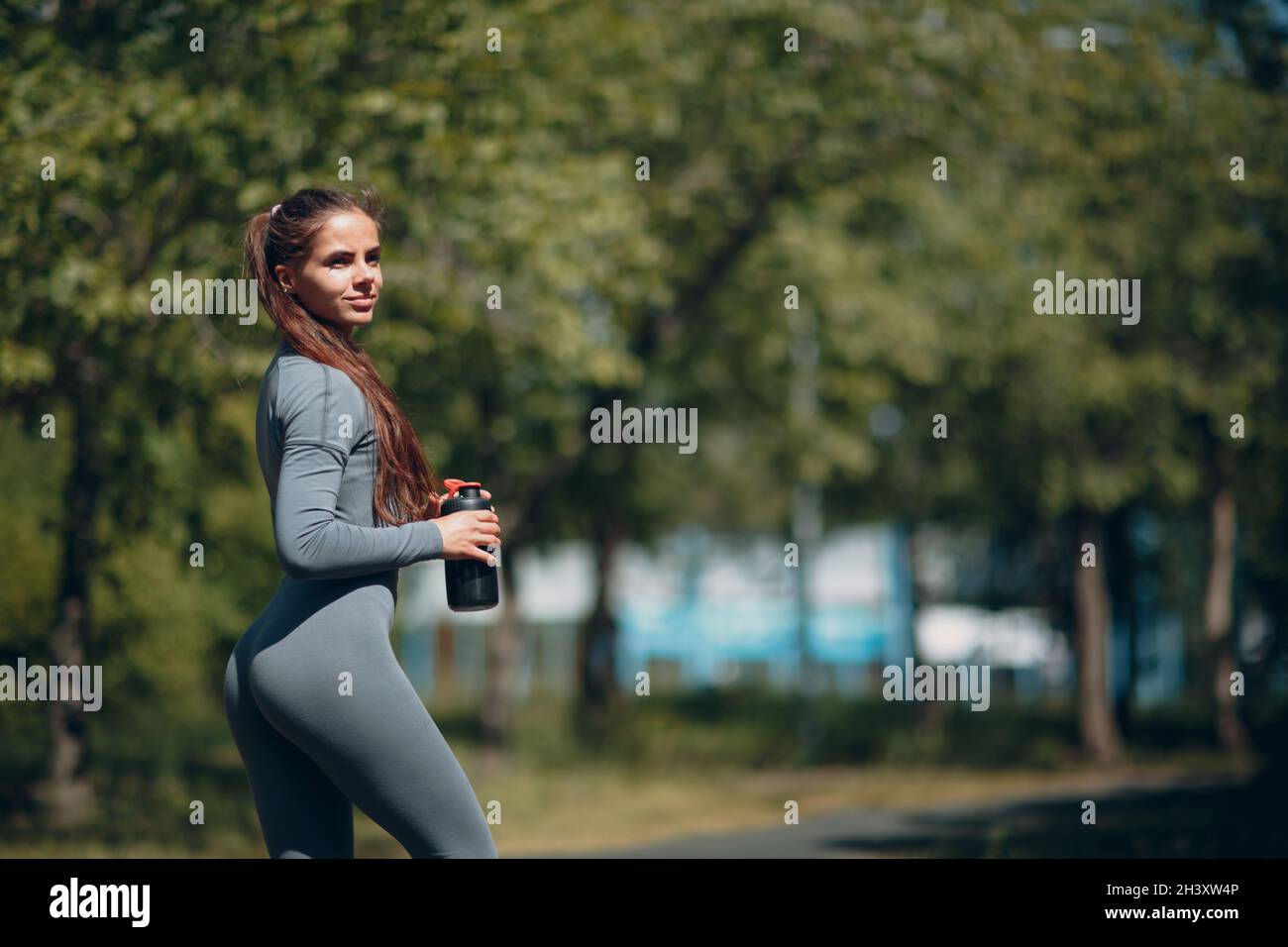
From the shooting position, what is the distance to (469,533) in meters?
3.13

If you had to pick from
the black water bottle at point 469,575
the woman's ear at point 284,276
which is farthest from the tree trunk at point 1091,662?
the woman's ear at point 284,276

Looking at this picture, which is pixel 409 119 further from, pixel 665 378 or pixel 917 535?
pixel 917 535

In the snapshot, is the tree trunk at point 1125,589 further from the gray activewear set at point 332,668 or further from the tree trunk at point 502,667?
the gray activewear set at point 332,668

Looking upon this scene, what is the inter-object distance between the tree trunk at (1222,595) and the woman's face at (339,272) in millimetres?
16804

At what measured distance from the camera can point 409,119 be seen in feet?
29.8

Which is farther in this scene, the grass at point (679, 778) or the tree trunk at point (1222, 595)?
the tree trunk at point (1222, 595)

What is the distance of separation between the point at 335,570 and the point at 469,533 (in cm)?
31

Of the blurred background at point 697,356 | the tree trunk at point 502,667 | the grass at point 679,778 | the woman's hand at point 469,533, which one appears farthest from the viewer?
the tree trunk at point 502,667

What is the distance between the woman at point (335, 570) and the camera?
2.93 meters

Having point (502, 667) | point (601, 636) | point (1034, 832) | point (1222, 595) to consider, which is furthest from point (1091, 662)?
point (1034, 832)

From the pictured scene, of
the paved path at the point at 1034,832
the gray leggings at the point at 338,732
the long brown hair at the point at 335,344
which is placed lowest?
the paved path at the point at 1034,832

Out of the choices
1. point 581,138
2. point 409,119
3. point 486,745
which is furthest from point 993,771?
point 409,119

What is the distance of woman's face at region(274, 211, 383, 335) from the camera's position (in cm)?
315

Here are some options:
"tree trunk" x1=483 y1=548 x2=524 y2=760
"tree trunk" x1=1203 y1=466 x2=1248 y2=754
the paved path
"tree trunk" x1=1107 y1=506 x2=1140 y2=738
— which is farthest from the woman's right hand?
"tree trunk" x1=1107 y1=506 x2=1140 y2=738
